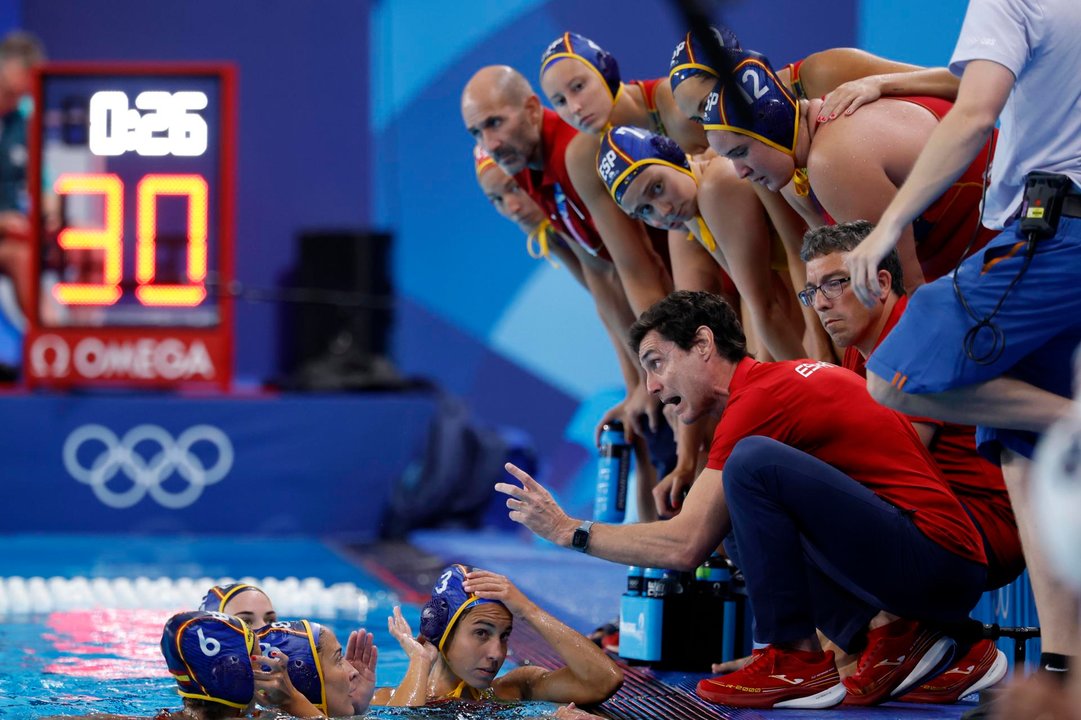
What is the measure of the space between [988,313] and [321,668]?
1.72 meters

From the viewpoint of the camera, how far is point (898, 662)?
338 centimetres

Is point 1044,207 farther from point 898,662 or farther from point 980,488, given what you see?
point 898,662

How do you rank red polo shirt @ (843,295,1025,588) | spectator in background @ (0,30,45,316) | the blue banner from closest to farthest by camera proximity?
red polo shirt @ (843,295,1025,588) < the blue banner < spectator in background @ (0,30,45,316)

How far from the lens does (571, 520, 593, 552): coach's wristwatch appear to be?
3.38 m

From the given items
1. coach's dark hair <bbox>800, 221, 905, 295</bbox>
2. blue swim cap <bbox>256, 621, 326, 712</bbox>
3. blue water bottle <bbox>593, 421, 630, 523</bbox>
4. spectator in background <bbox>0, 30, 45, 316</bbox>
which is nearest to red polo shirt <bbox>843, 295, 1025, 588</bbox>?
coach's dark hair <bbox>800, 221, 905, 295</bbox>

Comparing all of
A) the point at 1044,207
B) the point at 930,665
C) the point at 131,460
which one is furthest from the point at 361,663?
the point at 131,460

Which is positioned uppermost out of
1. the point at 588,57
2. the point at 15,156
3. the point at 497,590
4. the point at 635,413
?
the point at 15,156

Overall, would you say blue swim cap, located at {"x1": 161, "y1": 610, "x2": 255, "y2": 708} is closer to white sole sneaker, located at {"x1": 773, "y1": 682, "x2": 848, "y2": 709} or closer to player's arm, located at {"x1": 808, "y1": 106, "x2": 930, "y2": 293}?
white sole sneaker, located at {"x1": 773, "y1": 682, "x2": 848, "y2": 709}

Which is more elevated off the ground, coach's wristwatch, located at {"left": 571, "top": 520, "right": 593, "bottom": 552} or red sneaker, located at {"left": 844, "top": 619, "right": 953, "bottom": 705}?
coach's wristwatch, located at {"left": 571, "top": 520, "right": 593, "bottom": 552}

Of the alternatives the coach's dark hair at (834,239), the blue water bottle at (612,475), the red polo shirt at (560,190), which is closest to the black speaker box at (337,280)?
the red polo shirt at (560,190)

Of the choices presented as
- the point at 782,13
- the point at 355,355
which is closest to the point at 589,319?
the point at 355,355

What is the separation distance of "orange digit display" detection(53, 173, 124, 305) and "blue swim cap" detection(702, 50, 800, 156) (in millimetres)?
5599

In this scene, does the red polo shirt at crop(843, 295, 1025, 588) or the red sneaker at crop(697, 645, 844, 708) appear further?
the red polo shirt at crop(843, 295, 1025, 588)

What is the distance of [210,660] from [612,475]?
1697 mm
